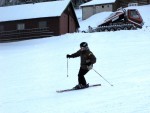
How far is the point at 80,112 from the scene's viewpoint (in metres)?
9.02

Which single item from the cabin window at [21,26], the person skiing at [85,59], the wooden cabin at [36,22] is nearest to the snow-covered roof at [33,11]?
the wooden cabin at [36,22]

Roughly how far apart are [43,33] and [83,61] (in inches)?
1174

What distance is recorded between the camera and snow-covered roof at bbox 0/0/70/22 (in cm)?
4175

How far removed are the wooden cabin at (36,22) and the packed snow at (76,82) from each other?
48.8 ft

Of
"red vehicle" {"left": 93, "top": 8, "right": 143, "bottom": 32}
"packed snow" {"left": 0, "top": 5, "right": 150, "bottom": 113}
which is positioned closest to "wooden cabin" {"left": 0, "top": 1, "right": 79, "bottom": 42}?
"red vehicle" {"left": 93, "top": 8, "right": 143, "bottom": 32}

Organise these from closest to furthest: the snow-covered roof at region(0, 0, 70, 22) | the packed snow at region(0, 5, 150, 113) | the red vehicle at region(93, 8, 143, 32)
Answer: the packed snow at region(0, 5, 150, 113), the red vehicle at region(93, 8, 143, 32), the snow-covered roof at region(0, 0, 70, 22)

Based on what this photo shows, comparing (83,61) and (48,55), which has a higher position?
(83,61)

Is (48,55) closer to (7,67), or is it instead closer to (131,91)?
(7,67)

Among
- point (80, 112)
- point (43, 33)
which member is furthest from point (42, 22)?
point (80, 112)

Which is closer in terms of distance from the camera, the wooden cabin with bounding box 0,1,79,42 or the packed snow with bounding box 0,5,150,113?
the packed snow with bounding box 0,5,150,113

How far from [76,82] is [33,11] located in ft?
99.8

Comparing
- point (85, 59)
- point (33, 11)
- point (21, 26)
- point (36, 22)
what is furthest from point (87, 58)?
point (33, 11)

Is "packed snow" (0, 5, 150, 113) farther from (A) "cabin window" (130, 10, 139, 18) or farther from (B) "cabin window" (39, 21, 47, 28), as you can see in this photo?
(B) "cabin window" (39, 21, 47, 28)

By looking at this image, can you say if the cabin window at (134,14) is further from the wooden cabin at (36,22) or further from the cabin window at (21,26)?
the cabin window at (21,26)
